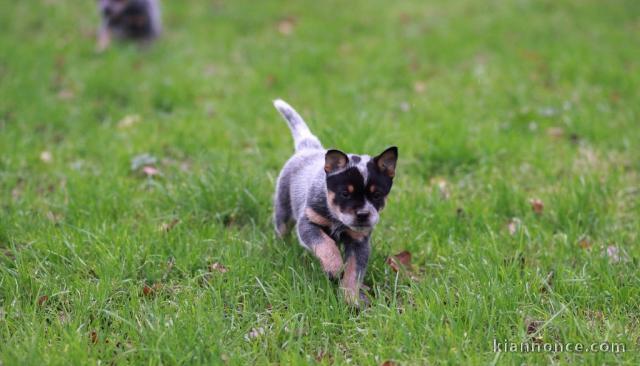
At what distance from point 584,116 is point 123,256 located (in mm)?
4444

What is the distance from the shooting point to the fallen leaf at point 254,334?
3.09 m

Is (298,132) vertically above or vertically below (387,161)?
below

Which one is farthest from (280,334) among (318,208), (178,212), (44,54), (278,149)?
(44,54)

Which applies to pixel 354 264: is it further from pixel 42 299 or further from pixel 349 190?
pixel 42 299

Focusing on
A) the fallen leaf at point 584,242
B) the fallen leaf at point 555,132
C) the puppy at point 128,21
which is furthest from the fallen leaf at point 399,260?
the puppy at point 128,21

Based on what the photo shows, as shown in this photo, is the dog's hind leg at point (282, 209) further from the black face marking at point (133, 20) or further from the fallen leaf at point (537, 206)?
the black face marking at point (133, 20)

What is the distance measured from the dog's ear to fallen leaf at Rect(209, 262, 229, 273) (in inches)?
A: 34.2

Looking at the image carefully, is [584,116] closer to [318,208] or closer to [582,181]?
[582,181]

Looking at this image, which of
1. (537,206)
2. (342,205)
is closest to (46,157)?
(342,205)

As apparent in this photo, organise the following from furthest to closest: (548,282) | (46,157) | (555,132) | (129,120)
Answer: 1. (129,120)
2. (555,132)
3. (46,157)
4. (548,282)

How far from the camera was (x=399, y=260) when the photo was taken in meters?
3.83

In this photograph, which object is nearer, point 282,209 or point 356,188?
point 356,188

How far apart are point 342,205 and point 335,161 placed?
0.24 metres

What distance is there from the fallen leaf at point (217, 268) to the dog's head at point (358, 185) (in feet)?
2.51
